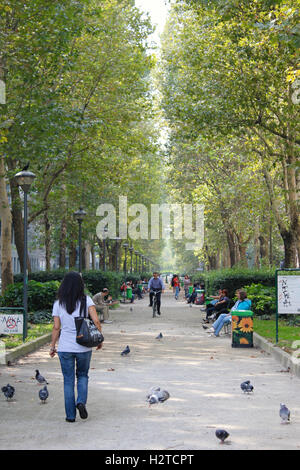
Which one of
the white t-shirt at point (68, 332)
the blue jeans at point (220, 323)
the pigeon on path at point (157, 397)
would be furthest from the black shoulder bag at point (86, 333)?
the blue jeans at point (220, 323)

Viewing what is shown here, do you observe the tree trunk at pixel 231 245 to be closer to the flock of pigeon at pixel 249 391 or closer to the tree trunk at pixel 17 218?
the tree trunk at pixel 17 218

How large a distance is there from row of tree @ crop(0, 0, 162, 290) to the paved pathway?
7.09m

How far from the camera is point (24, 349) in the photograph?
1440cm

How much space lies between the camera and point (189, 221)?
5291 centimetres

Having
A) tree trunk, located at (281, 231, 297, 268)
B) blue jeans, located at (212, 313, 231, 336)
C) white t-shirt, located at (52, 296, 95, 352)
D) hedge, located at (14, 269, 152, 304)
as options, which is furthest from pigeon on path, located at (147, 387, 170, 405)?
hedge, located at (14, 269, 152, 304)

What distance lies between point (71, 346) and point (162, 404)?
1.80 metres

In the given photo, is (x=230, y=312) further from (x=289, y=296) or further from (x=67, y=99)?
(x=67, y=99)

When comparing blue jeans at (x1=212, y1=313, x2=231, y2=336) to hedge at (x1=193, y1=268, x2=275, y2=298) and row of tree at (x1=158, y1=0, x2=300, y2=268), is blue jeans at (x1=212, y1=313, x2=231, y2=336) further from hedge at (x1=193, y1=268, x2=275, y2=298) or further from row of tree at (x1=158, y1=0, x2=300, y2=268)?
hedge at (x1=193, y1=268, x2=275, y2=298)

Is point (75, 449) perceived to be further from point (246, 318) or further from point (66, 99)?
point (66, 99)

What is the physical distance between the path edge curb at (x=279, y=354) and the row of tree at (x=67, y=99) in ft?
25.6

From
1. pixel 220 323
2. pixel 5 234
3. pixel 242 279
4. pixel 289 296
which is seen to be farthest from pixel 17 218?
pixel 289 296

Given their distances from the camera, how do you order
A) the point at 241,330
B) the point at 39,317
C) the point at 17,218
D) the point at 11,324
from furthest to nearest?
1. the point at 17,218
2. the point at 39,317
3. the point at 241,330
4. the point at 11,324

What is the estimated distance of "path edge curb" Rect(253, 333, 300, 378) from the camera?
11.6 meters

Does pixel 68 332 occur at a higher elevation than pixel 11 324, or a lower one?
higher
